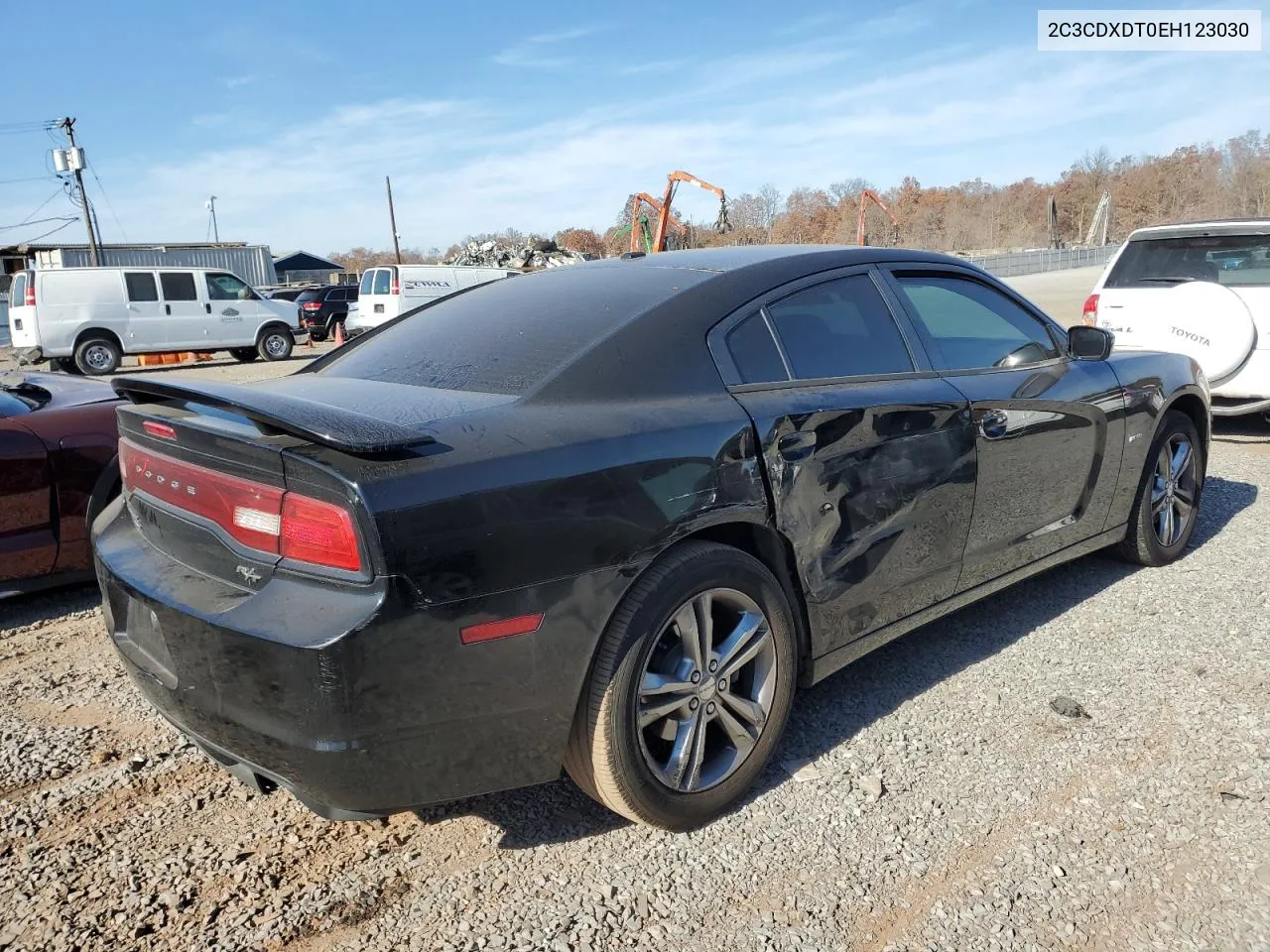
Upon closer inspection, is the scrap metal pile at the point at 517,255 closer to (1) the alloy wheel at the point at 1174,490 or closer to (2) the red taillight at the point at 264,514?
(1) the alloy wheel at the point at 1174,490

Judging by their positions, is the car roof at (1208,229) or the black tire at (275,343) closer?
the car roof at (1208,229)

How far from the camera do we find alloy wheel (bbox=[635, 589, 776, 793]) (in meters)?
2.54

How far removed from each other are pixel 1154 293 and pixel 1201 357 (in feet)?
1.92

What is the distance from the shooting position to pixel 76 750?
313cm

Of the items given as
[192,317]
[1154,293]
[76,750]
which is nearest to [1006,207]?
Answer: [192,317]

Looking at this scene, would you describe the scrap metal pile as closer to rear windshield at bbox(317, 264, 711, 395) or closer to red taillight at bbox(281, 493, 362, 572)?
rear windshield at bbox(317, 264, 711, 395)

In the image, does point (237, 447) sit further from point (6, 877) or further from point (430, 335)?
point (6, 877)

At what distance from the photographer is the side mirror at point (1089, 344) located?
4.12 meters

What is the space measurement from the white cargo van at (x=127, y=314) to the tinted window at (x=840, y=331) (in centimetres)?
1838

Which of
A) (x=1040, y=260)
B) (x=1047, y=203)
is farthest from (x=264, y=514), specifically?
(x=1047, y=203)

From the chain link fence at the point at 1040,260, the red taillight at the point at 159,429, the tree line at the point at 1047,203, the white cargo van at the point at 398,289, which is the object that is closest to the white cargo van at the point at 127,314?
the white cargo van at the point at 398,289

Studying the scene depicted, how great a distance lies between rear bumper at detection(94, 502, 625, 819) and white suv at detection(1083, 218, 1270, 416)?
6.07 meters

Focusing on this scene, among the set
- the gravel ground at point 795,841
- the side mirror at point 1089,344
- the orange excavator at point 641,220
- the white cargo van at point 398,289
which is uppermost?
the orange excavator at point 641,220

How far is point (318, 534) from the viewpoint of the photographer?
82.2 inches
